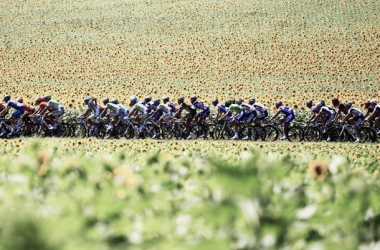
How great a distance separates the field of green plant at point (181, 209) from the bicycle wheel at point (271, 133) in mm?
21688

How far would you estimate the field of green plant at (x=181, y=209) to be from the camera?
7.78 feet

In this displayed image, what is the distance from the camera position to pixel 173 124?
1028 inches

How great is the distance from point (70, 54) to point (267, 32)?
57.7ft

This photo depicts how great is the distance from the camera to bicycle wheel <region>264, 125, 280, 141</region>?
84.3ft

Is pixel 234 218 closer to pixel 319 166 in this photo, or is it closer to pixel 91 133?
pixel 319 166

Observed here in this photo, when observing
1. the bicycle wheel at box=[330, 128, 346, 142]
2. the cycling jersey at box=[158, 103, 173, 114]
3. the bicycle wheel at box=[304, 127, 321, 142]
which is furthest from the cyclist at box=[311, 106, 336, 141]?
the cycling jersey at box=[158, 103, 173, 114]

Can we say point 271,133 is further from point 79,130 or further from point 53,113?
point 53,113

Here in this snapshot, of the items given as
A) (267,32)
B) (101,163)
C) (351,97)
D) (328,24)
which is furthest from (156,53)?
(101,163)

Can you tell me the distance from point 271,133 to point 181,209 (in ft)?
75.7

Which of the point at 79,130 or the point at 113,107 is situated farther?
the point at 79,130

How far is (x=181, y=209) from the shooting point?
323 centimetres

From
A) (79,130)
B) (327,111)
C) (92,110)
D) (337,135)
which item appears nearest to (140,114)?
(92,110)

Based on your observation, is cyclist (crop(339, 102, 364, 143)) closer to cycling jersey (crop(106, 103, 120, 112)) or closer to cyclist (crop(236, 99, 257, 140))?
cyclist (crop(236, 99, 257, 140))

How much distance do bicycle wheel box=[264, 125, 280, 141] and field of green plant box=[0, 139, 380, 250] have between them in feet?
71.2
